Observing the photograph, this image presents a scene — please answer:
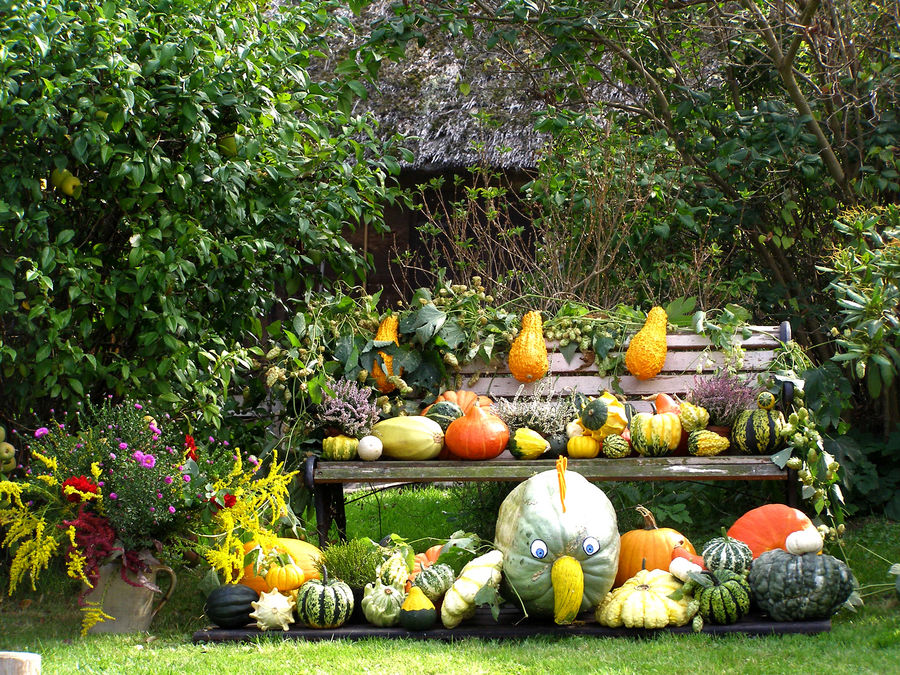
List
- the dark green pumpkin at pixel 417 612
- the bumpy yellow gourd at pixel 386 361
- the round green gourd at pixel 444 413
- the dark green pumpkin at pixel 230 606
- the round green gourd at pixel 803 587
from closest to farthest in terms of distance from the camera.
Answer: the round green gourd at pixel 803 587 → the dark green pumpkin at pixel 417 612 → the dark green pumpkin at pixel 230 606 → the round green gourd at pixel 444 413 → the bumpy yellow gourd at pixel 386 361

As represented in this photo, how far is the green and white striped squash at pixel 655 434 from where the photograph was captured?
391 centimetres

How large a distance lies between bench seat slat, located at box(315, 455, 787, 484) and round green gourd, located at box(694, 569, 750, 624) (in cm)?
63

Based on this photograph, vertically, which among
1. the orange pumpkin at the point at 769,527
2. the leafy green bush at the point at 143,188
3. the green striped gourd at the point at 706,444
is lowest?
the orange pumpkin at the point at 769,527

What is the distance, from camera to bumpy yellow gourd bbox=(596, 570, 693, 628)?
319 centimetres

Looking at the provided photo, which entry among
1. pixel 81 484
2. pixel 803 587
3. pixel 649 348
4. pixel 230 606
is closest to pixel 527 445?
pixel 649 348

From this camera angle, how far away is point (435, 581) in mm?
3400

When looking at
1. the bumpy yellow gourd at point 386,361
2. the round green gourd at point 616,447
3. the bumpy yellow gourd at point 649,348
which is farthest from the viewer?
the bumpy yellow gourd at point 386,361

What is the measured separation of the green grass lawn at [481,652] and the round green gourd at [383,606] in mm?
138

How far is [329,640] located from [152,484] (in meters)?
0.85

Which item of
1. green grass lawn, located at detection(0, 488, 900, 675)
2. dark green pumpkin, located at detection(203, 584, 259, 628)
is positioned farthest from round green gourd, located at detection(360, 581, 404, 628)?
dark green pumpkin, located at detection(203, 584, 259, 628)

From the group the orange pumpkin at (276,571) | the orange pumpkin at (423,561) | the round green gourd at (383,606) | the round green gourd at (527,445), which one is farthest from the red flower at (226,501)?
the round green gourd at (527,445)

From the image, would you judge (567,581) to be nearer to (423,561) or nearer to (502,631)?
(502,631)

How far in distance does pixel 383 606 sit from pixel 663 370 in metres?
1.93

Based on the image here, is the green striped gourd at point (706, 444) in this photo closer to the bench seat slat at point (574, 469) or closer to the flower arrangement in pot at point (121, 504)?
the bench seat slat at point (574, 469)
